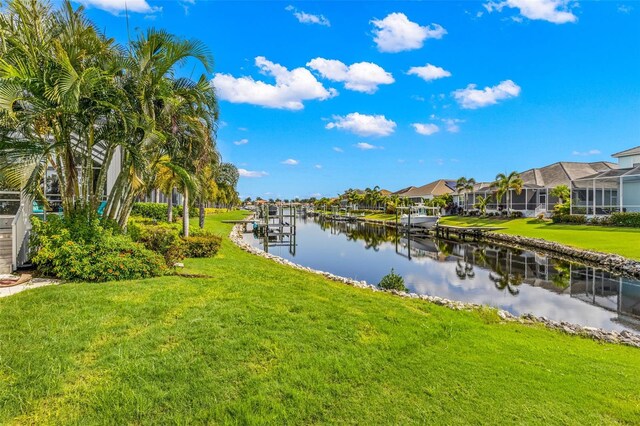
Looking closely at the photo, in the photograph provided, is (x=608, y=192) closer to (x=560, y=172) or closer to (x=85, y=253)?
(x=560, y=172)

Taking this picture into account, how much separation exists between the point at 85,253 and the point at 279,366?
237 inches

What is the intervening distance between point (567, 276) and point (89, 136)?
18248mm

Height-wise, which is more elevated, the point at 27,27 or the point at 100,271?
the point at 27,27

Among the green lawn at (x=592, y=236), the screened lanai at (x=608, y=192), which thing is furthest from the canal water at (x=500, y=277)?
the screened lanai at (x=608, y=192)

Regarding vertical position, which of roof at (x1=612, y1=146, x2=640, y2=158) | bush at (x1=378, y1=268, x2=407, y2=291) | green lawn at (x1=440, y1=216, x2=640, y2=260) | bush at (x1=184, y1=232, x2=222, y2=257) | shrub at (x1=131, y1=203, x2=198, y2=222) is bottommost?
bush at (x1=378, y1=268, x2=407, y2=291)

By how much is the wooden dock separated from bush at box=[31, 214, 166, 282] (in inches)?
1118

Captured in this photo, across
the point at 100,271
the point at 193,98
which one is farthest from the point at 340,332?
the point at 193,98

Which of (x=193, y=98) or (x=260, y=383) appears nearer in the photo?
(x=260, y=383)

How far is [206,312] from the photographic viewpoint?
564 cm

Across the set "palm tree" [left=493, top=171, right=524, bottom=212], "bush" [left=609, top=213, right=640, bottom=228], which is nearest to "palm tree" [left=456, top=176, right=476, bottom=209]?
"palm tree" [left=493, top=171, right=524, bottom=212]

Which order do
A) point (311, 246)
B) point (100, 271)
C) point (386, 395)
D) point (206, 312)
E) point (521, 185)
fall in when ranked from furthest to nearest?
point (521, 185), point (311, 246), point (100, 271), point (206, 312), point (386, 395)

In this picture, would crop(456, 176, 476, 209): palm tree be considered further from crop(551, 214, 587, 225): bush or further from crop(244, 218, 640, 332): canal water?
crop(244, 218, 640, 332): canal water

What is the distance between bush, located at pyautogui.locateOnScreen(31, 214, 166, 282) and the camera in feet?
24.9

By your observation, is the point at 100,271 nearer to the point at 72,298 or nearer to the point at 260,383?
the point at 72,298
